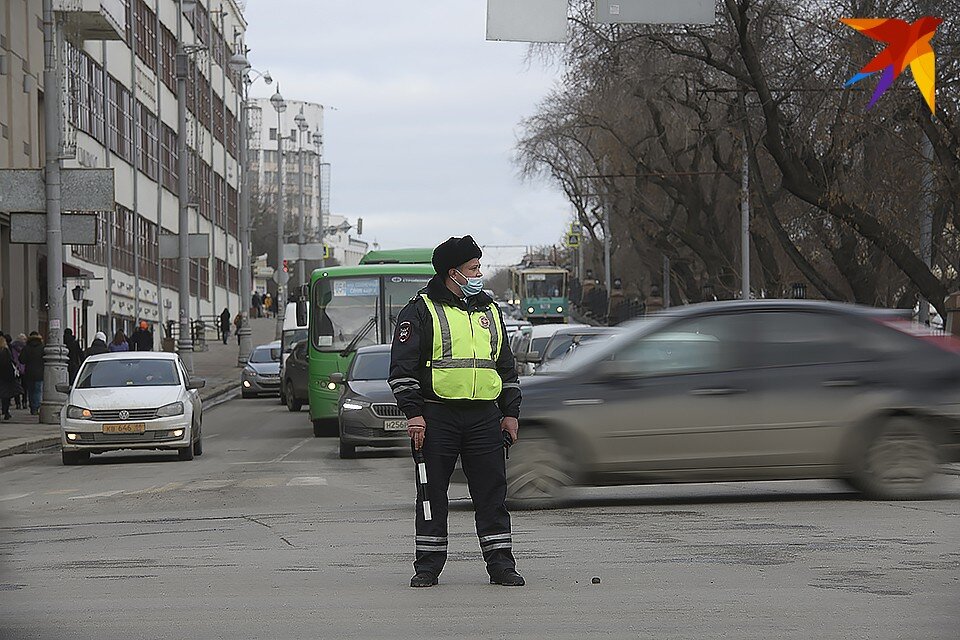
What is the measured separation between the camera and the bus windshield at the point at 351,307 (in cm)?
2775

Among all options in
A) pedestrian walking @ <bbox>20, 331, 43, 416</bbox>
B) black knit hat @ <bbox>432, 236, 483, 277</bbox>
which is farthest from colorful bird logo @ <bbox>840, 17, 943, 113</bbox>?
pedestrian walking @ <bbox>20, 331, 43, 416</bbox>

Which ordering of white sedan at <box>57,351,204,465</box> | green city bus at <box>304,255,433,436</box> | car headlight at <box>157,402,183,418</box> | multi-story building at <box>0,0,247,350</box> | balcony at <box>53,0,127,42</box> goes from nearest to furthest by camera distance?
white sedan at <box>57,351,204,465</box>, car headlight at <box>157,402,183,418</box>, green city bus at <box>304,255,433,436</box>, multi-story building at <box>0,0,247,350</box>, balcony at <box>53,0,127,42</box>

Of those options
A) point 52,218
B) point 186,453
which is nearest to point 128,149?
point 52,218

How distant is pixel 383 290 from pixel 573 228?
213 feet

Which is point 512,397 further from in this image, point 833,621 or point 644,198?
point 644,198

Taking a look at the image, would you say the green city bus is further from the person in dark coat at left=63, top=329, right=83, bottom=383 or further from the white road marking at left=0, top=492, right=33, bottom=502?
the person in dark coat at left=63, top=329, right=83, bottom=383

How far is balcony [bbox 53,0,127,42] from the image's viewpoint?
45219 mm

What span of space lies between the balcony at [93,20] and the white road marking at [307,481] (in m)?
28.3

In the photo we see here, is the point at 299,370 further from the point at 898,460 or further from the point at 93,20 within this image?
the point at 898,460

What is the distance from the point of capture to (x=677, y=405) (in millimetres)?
13039

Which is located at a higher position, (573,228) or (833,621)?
(573,228)

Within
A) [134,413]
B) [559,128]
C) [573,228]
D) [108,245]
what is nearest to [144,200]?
[108,245]

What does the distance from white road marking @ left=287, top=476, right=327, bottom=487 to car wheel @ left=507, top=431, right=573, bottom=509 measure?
4.43m

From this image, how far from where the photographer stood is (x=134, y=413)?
21672 millimetres
